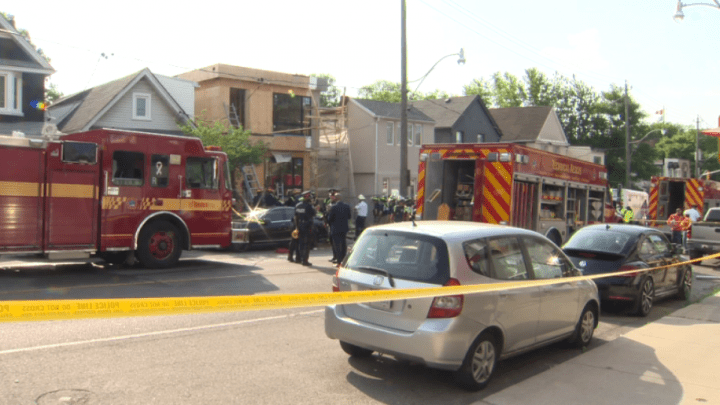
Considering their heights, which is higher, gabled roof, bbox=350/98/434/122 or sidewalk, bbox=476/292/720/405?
gabled roof, bbox=350/98/434/122

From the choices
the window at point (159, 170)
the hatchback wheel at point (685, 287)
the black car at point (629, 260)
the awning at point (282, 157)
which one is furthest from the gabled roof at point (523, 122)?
the window at point (159, 170)

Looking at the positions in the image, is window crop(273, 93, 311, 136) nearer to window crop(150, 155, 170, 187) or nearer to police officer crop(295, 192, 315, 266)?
police officer crop(295, 192, 315, 266)

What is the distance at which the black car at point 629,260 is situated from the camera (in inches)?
406

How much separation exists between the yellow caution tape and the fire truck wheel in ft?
29.5

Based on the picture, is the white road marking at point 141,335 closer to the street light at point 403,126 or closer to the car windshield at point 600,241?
the car windshield at point 600,241

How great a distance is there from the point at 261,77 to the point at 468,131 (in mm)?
21175

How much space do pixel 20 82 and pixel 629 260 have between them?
23684 mm

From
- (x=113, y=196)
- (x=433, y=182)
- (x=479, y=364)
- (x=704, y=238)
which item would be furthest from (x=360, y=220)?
(x=479, y=364)

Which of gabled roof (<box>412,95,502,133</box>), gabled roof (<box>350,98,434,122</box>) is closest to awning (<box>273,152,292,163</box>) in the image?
gabled roof (<box>350,98,434,122</box>)

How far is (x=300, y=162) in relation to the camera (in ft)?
110

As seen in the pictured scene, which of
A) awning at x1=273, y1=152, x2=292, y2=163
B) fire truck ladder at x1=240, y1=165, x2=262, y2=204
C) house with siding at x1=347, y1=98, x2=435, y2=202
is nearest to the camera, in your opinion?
fire truck ladder at x1=240, y1=165, x2=262, y2=204

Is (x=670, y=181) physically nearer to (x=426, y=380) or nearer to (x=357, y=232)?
(x=357, y=232)

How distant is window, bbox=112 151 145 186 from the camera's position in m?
13.3

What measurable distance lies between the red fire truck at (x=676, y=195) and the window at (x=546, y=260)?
2071cm
